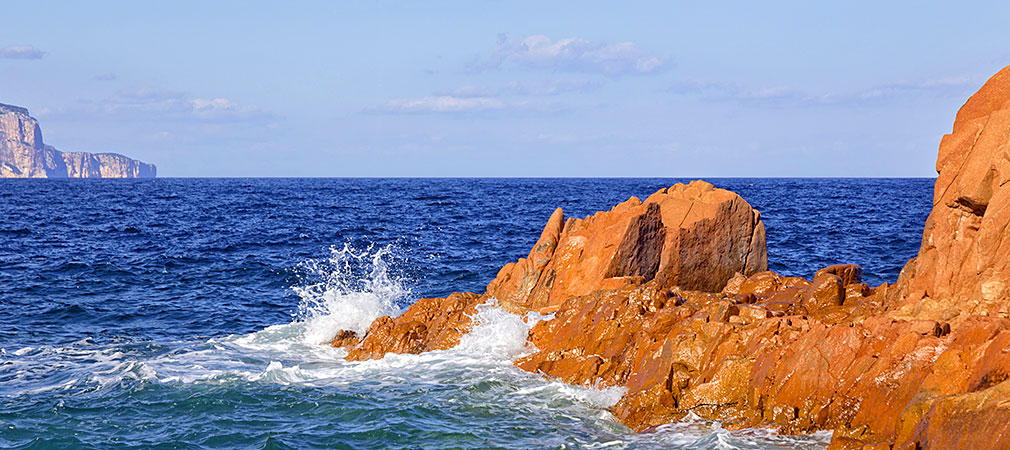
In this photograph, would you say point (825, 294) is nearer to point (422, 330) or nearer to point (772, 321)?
point (772, 321)

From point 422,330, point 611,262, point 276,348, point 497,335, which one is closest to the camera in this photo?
point 497,335

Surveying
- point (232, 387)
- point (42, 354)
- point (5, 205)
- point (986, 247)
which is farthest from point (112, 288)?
point (5, 205)

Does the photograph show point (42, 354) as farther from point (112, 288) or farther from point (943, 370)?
point (943, 370)

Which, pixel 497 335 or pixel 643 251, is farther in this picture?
pixel 643 251

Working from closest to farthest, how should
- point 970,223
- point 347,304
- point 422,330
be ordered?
point 970,223, point 422,330, point 347,304

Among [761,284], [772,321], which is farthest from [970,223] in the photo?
[761,284]

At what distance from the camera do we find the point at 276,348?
19281 mm

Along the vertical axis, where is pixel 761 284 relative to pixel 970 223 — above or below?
below

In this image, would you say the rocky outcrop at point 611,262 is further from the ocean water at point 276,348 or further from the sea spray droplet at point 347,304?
the sea spray droplet at point 347,304

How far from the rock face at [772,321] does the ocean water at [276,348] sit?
0.64 metres

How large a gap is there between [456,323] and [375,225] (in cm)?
3083

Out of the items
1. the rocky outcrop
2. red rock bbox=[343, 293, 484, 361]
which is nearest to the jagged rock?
the rocky outcrop

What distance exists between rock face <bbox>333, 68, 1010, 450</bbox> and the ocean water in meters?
0.64

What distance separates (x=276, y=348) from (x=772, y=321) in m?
11.9
